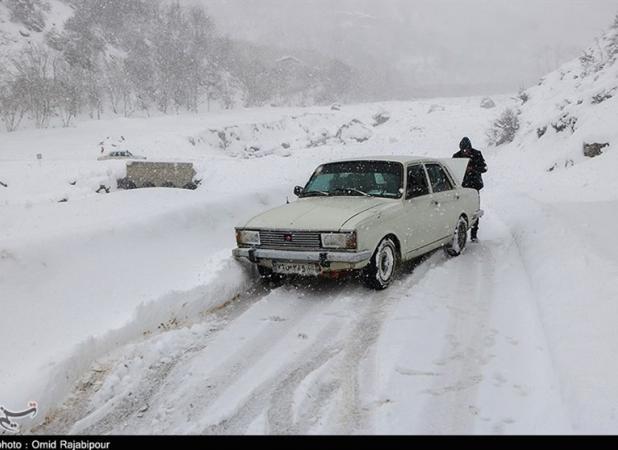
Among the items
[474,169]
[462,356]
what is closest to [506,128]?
[474,169]

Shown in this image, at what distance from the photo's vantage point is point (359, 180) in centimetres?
660

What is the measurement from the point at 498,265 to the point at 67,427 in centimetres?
583

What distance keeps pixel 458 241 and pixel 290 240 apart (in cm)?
334

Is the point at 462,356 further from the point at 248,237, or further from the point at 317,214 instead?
the point at 248,237

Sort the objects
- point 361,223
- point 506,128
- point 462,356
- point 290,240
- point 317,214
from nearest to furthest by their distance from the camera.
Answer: point 462,356, point 361,223, point 290,240, point 317,214, point 506,128

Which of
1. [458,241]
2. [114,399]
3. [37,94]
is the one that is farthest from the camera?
[37,94]

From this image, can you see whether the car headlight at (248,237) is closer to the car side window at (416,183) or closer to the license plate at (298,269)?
the license plate at (298,269)

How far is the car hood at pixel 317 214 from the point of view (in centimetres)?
548

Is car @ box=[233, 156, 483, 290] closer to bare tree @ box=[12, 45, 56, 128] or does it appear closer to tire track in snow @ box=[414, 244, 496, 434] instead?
tire track in snow @ box=[414, 244, 496, 434]

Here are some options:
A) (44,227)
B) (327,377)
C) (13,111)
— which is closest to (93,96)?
(13,111)

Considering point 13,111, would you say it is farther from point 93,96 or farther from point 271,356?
point 271,356

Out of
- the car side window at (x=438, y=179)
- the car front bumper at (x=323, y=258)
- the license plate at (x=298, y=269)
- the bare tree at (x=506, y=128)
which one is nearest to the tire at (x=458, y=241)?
the car side window at (x=438, y=179)

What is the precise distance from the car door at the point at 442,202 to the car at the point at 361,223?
0.05 feet
